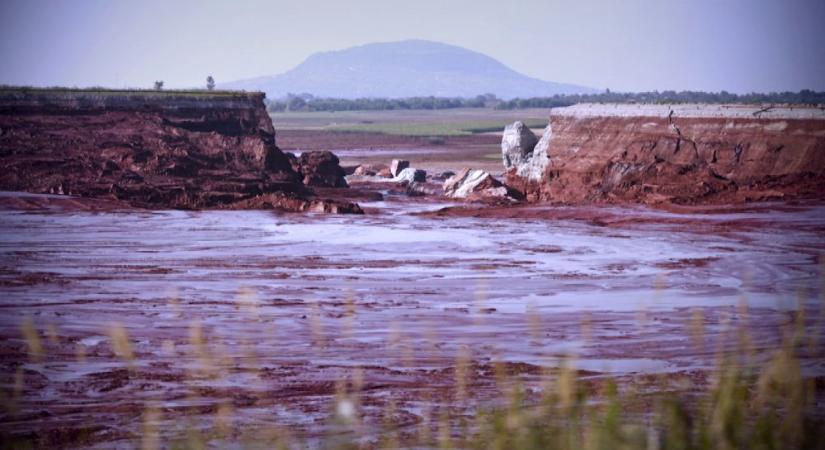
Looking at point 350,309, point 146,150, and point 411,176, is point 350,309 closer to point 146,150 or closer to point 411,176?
point 146,150

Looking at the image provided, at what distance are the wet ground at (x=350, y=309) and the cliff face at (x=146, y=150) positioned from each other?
4028mm

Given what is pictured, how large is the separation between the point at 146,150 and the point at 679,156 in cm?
1585

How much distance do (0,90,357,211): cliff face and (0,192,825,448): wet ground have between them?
159 inches

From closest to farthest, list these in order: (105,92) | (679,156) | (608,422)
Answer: (608,422)
(679,156)
(105,92)

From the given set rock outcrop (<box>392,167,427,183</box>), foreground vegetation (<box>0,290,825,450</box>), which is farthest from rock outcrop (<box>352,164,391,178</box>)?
foreground vegetation (<box>0,290,825,450</box>)

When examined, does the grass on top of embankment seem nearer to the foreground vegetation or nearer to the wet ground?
the wet ground

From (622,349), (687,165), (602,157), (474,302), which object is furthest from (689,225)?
(622,349)

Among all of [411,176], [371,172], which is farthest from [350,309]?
[371,172]

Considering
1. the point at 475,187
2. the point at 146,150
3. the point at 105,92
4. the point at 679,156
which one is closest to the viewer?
the point at 679,156

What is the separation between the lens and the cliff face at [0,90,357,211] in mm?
32156

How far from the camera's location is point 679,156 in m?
32.3

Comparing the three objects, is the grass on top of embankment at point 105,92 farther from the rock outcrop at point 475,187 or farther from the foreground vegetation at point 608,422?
the foreground vegetation at point 608,422

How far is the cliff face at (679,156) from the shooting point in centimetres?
3030

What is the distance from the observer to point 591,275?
1961cm
